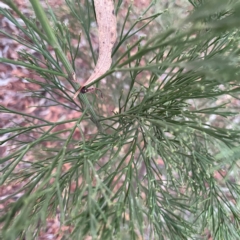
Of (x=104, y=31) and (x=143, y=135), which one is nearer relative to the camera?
(x=104, y=31)

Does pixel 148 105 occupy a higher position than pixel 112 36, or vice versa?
pixel 112 36

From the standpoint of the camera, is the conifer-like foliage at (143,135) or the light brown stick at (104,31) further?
the light brown stick at (104,31)

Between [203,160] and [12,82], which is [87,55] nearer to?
[12,82]

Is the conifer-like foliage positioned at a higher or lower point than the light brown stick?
lower

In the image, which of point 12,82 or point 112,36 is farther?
point 12,82

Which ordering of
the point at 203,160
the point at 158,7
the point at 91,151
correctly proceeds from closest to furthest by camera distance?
1. the point at 91,151
2. the point at 203,160
3. the point at 158,7

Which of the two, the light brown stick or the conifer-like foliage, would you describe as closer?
the conifer-like foliage

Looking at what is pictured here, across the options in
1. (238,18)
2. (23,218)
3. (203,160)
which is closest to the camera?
(238,18)

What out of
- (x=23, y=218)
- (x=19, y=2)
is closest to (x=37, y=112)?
(x=19, y=2)

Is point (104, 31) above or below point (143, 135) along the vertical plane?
above

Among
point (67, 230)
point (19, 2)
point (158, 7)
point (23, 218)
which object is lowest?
point (67, 230)
